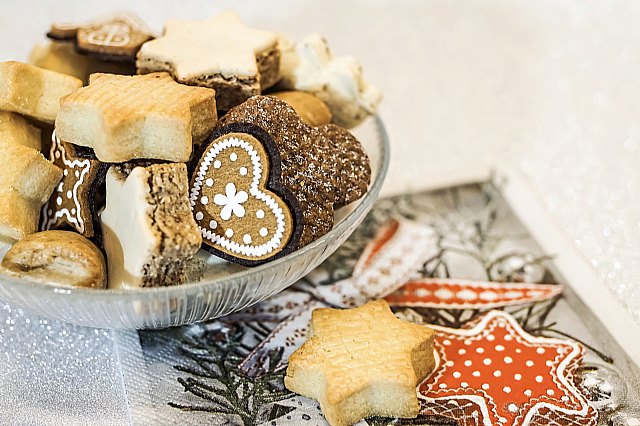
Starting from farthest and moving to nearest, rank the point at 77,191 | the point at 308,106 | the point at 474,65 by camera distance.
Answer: the point at 474,65 → the point at 308,106 → the point at 77,191

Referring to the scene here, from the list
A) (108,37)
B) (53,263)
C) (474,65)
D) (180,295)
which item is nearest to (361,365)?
(180,295)

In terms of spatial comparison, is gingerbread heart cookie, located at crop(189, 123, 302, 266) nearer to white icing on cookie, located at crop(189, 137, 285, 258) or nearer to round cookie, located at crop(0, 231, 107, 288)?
white icing on cookie, located at crop(189, 137, 285, 258)

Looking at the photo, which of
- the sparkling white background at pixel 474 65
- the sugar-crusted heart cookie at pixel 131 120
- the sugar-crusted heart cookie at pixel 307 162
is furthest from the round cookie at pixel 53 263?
the sparkling white background at pixel 474 65

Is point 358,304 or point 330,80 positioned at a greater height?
point 330,80

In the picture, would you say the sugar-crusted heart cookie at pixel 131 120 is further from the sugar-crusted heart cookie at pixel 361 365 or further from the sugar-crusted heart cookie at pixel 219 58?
the sugar-crusted heart cookie at pixel 361 365

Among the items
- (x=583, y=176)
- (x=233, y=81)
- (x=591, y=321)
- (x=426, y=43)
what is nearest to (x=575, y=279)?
(x=591, y=321)

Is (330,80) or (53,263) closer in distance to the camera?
(53,263)

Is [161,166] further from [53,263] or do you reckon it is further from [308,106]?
[308,106]

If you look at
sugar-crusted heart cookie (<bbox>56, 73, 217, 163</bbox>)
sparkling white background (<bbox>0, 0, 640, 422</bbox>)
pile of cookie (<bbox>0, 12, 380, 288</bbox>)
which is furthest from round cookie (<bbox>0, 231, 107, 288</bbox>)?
sparkling white background (<bbox>0, 0, 640, 422</bbox>)
